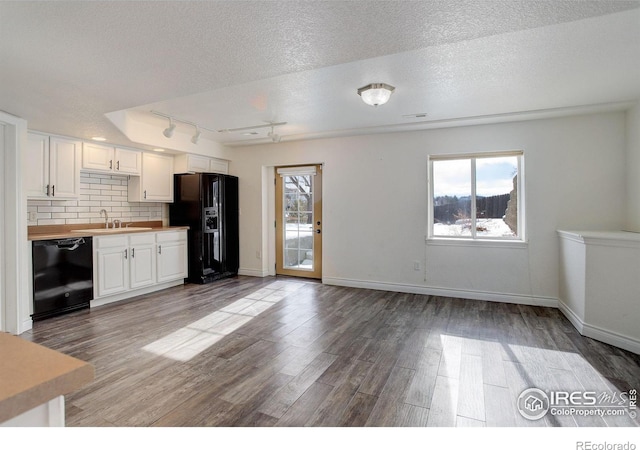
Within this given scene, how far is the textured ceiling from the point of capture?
163cm

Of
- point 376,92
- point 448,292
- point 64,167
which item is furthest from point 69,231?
point 448,292

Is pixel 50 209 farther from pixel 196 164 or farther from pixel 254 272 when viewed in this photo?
pixel 254 272

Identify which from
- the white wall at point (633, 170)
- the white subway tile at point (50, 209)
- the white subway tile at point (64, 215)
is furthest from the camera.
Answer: the white subway tile at point (64, 215)

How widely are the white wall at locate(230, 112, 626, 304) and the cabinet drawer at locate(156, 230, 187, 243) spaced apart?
1.11 meters

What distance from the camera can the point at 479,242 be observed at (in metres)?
4.42

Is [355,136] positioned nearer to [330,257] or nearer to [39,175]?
[330,257]

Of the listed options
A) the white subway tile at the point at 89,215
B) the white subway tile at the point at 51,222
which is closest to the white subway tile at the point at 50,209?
the white subway tile at the point at 51,222

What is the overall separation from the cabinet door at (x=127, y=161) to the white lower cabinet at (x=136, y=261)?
97 cm

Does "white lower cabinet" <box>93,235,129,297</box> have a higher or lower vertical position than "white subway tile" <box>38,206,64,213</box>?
lower

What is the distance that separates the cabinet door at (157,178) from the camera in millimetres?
5051

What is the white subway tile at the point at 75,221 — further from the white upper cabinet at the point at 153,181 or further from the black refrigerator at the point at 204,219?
the black refrigerator at the point at 204,219

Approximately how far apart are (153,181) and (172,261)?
1286 millimetres

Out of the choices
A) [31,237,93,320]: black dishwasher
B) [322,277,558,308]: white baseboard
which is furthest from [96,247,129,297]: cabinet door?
[322,277,558,308]: white baseboard

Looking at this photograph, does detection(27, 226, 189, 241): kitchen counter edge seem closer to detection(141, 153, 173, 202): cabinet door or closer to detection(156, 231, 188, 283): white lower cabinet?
detection(156, 231, 188, 283): white lower cabinet
